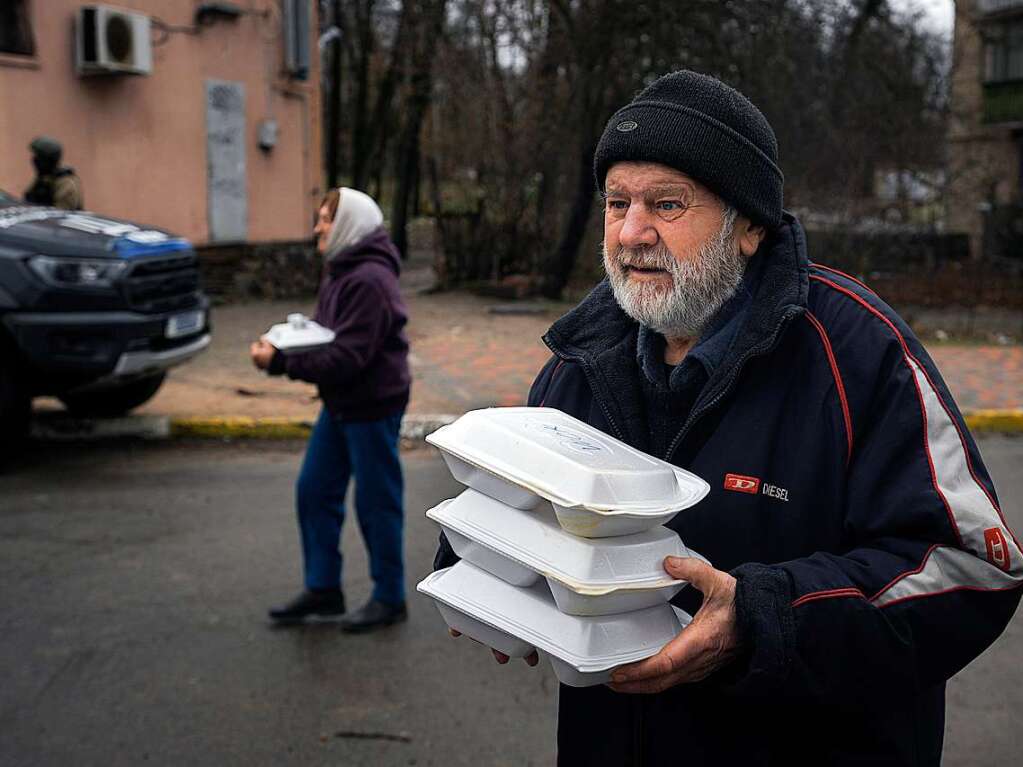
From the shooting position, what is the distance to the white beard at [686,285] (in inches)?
80.2

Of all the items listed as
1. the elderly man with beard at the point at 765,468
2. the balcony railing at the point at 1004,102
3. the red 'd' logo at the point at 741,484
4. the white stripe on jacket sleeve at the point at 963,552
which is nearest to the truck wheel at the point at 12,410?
the elderly man with beard at the point at 765,468

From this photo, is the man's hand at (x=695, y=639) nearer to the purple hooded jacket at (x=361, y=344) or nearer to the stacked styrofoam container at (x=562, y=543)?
the stacked styrofoam container at (x=562, y=543)

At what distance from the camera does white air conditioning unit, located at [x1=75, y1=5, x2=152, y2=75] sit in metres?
12.7

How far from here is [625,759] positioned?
2.03m

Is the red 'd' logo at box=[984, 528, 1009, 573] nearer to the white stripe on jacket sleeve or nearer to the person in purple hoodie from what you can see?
the white stripe on jacket sleeve

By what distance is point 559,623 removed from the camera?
1.73 metres

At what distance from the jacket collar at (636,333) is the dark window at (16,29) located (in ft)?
39.4

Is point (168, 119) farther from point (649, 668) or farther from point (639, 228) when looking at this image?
point (649, 668)

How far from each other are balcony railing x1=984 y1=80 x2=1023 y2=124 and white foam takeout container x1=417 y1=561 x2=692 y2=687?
1288 inches

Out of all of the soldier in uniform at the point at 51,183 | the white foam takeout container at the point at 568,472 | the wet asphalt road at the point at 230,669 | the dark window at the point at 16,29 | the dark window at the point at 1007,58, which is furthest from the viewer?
the dark window at the point at 1007,58

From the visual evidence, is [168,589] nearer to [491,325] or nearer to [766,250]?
[766,250]

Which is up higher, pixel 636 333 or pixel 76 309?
pixel 636 333

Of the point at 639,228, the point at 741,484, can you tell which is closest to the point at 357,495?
the point at 639,228

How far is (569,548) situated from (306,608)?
139 inches
